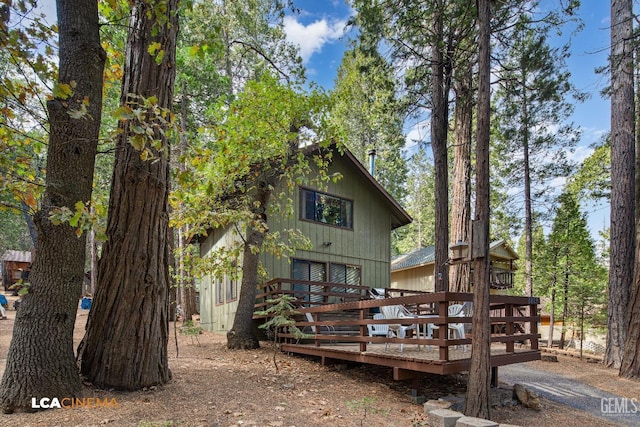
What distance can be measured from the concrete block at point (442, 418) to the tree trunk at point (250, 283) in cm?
527

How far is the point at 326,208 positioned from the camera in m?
12.8

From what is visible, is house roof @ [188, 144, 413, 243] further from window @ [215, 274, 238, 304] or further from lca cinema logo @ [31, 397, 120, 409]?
lca cinema logo @ [31, 397, 120, 409]

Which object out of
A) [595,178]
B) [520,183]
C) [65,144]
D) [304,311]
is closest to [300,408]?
[304,311]

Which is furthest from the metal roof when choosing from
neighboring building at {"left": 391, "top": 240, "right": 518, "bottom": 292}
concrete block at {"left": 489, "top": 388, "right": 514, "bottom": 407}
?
concrete block at {"left": 489, "top": 388, "right": 514, "bottom": 407}

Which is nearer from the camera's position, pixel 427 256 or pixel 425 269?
pixel 427 256

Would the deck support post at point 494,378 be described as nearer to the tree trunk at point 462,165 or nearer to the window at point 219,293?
the tree trunk at point 462,165

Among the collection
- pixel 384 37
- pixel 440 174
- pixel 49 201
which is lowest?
pixel 49 201

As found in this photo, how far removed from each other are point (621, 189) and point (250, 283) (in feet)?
31.8

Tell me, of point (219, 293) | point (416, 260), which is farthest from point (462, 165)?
point (416, 260)

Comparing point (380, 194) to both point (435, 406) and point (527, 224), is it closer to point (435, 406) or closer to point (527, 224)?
point (527, 224)

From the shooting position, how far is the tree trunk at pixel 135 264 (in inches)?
181

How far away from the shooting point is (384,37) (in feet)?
33.4

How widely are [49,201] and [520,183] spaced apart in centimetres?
1957

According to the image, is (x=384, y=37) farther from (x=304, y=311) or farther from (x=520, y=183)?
(x=520, y=183)
